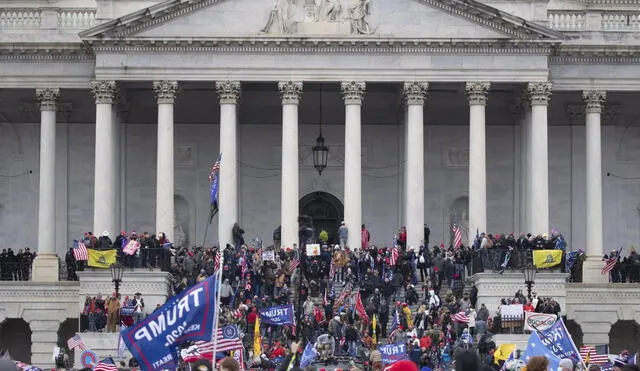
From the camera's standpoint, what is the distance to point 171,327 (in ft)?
97.2

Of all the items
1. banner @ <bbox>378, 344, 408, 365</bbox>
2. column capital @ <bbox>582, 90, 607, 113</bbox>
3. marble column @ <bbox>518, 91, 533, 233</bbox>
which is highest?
column capital @ <bbox>582, 90, 607, 113</bbox>

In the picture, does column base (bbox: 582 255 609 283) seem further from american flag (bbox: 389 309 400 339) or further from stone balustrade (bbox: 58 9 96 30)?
stone balustrade (bbox: 58 9 96 30)

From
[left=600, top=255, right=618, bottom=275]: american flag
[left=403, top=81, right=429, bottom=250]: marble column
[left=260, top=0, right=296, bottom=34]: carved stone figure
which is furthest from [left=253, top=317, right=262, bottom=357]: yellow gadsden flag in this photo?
[left=600, top=255, right=618, bottom=275]: american flag

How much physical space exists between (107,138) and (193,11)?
22.5ft

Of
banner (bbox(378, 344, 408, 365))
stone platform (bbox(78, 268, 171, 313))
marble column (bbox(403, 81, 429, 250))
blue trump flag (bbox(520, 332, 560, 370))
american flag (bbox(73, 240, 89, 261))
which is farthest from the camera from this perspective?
marble column (bbox(403, 81, 429, 250))

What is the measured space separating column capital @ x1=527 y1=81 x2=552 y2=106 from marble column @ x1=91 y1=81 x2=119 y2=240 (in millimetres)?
18727

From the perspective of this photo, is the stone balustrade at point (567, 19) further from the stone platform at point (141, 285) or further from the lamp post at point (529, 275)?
the stone platform at point (141, 285)

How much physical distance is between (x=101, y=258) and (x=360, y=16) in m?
16.2

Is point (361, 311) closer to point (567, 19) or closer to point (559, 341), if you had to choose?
point (567, 19)

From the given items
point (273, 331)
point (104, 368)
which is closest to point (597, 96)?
point (273, 331)

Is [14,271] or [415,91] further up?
[415,91]

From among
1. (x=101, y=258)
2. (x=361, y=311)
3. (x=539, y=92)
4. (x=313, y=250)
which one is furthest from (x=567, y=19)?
(x=101, y=258)

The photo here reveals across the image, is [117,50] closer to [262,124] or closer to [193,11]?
[193,11]

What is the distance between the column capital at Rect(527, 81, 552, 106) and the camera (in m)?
76.8
